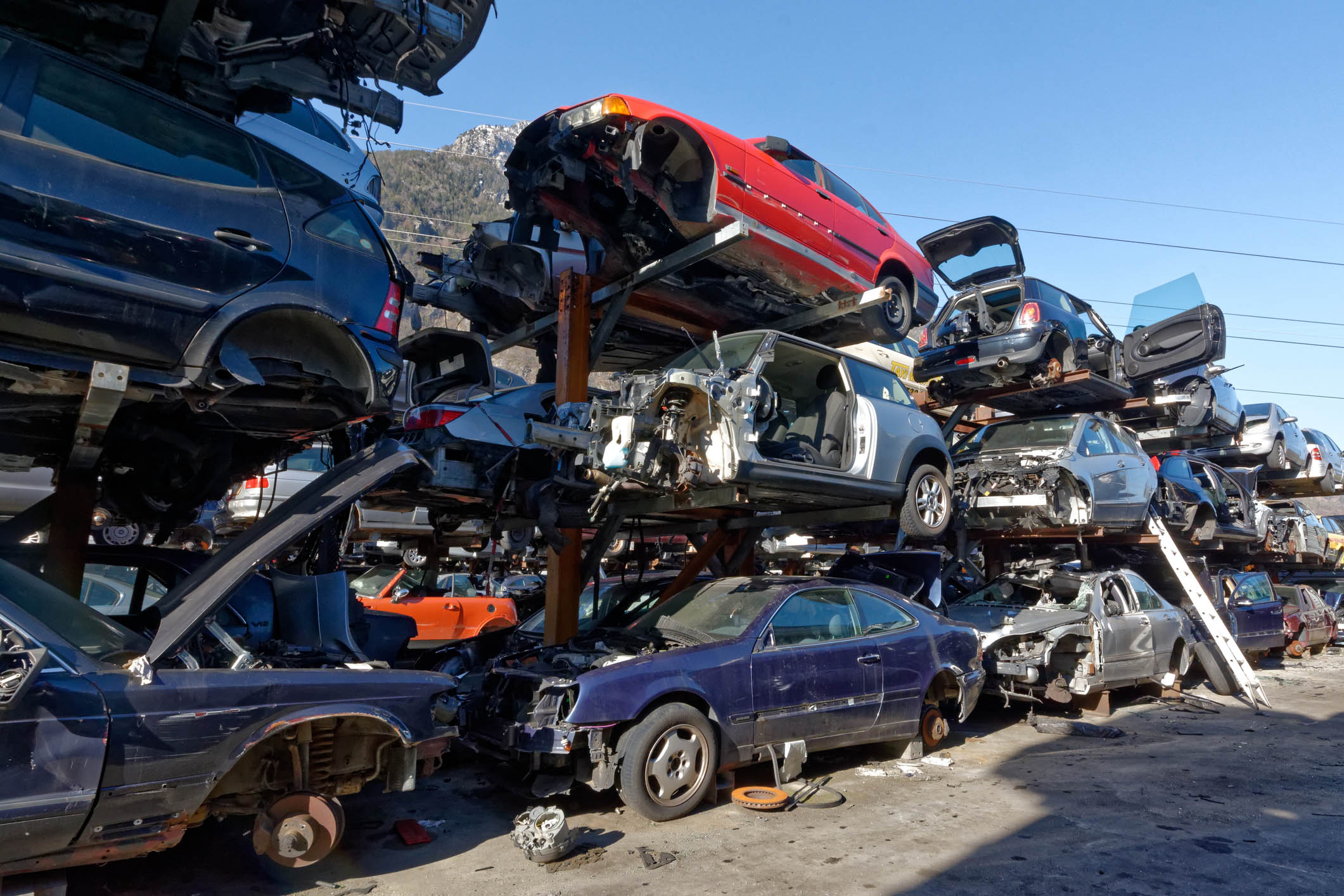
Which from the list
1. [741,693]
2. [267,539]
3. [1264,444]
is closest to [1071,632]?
[741,693]

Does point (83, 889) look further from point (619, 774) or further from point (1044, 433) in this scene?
point (1044, 433)

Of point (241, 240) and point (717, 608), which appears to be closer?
point (241, 240)

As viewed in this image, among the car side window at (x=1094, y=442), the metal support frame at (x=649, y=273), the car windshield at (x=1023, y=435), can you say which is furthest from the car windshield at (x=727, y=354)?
the car side window at (x=1094, y=442)

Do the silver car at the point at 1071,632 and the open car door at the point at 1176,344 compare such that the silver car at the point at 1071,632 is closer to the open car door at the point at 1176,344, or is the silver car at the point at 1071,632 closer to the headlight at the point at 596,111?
the open car door at the point at 1176,344

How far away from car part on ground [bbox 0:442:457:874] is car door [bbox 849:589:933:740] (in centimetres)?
309

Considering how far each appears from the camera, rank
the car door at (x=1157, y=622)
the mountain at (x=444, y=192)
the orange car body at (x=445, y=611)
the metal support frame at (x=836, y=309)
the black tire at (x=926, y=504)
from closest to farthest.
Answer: the black tire at (x=926, y=504), the metal support frame at (x=836, y=309), the car door at (x=1157, y=622), the orange car body at (x=445, y=611), the mountain at (x=444, y=192)

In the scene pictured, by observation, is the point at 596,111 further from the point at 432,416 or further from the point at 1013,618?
the point at 1013,618

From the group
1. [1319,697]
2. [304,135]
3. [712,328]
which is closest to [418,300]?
[712,328]

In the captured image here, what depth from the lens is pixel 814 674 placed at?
5391mm

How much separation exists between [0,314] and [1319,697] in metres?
13.2

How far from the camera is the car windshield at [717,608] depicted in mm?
5434

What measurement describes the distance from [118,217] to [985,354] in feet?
27.9

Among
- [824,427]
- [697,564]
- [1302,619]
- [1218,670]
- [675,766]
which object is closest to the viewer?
[675,766]

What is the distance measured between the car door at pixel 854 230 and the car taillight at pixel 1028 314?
1.90 meters
